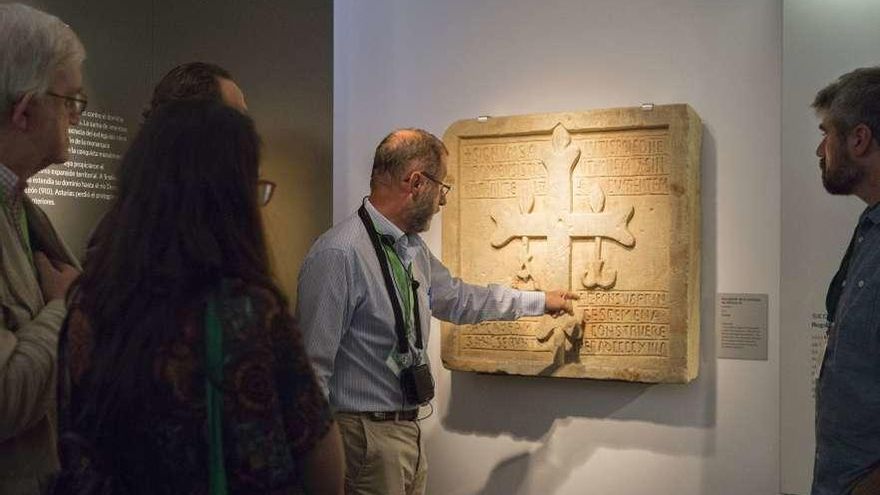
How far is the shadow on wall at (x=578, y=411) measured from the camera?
349cm

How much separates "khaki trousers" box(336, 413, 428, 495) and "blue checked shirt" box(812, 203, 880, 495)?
1.27m

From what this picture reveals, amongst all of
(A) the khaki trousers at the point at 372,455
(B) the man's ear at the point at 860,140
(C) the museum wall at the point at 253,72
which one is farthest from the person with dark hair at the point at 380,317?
(B) the man's ear at the point at 860,140

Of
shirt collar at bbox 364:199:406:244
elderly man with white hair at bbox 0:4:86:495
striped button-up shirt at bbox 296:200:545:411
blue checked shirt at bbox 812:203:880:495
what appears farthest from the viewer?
shirt collar at bbox 364:199:406:244

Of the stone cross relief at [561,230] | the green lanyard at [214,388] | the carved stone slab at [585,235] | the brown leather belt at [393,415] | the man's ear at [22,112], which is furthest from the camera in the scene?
the stone cross relief at [561,230]

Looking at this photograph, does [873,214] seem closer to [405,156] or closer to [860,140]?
[860,140]

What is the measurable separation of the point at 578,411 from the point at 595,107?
117 centimetres

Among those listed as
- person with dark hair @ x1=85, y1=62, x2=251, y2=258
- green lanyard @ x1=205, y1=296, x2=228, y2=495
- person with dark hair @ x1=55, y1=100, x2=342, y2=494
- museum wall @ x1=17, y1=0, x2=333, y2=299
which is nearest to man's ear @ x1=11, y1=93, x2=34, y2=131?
person with dark hair @ x1=55, y1=100, x2=342, y2=494

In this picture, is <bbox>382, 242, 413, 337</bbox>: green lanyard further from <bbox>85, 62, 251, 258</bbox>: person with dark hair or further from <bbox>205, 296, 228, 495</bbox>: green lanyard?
<bbox>205, 296, 228, 495</bbox>: green lanyard

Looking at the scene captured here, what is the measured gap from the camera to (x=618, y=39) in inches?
144

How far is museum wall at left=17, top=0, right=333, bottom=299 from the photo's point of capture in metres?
2.74

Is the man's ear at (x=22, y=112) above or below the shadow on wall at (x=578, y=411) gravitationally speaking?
above

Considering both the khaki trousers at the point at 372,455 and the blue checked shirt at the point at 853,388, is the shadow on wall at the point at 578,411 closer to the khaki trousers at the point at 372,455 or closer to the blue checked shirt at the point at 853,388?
the khaki trousers at the point at 372,455

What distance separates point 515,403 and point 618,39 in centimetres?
147

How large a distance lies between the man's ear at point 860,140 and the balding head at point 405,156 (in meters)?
1.34
